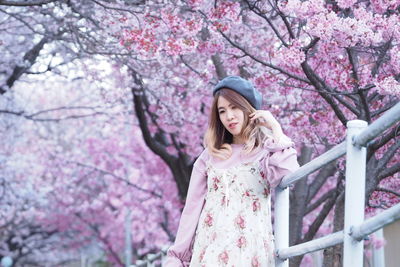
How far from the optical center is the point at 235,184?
348cm

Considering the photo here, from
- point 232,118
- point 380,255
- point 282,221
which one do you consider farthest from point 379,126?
point 232,118

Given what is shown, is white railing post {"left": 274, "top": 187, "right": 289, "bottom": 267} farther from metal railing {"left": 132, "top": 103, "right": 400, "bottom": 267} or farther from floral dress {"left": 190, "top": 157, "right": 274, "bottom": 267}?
metal railing {"left": 132, "top": 103, "right": 400, "bottom": 267}

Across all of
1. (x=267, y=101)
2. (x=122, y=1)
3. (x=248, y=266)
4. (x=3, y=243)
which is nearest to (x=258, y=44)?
(x=267, y=101)

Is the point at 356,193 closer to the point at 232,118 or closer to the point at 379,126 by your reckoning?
the point at 379,126

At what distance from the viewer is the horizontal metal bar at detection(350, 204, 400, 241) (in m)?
2.17

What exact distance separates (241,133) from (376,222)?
1.45 m

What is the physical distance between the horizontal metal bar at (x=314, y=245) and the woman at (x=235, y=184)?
0.41 ft

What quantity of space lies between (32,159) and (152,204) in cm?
316

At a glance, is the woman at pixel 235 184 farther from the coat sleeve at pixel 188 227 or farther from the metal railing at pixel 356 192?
the metal railing at pixel 356 192

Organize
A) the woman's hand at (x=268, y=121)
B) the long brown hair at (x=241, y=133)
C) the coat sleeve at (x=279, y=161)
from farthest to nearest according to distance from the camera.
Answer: the long brown hair at (x=241, y=133) < the woman's hand at (x=268, y=121) < the coat sleeve at (x=279, y=161)

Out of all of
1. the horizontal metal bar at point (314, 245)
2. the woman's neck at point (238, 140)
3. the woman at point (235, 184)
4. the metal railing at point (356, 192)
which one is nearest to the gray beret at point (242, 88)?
the woman at point (235, 184)

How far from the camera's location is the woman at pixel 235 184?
336 centimetres

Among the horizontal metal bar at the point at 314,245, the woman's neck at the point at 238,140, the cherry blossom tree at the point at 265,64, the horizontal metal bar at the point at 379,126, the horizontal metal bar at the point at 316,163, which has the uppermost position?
the cherry blossom tree at the point at 265,64

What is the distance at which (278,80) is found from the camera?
22.9ft
